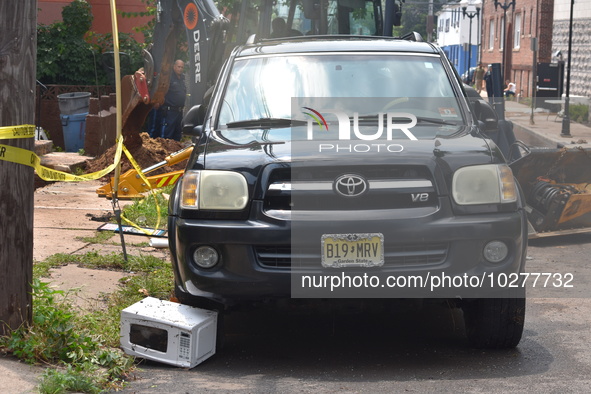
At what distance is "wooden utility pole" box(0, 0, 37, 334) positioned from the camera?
562cm

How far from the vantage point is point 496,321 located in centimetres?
597

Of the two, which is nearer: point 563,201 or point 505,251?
point 505,251

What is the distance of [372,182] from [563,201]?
548 centimetres

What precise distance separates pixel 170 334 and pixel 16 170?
1.35 m

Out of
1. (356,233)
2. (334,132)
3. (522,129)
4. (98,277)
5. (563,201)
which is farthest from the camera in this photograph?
(522,129)

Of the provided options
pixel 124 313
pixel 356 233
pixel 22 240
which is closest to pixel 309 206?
pixel 356 233

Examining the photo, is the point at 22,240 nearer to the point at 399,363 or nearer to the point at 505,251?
the point at 399,363

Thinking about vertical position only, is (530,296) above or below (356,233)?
below

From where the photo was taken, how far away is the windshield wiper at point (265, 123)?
668 cm

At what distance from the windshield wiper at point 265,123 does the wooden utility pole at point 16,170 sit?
1505 mm

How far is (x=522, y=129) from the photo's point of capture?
2881cm

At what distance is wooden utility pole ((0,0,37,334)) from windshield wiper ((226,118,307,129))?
1505 millimetres

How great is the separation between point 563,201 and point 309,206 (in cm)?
571

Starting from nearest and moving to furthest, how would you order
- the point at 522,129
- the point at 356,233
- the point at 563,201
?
the point at 356,233 → the point at 563,201 → the point at 522,129
